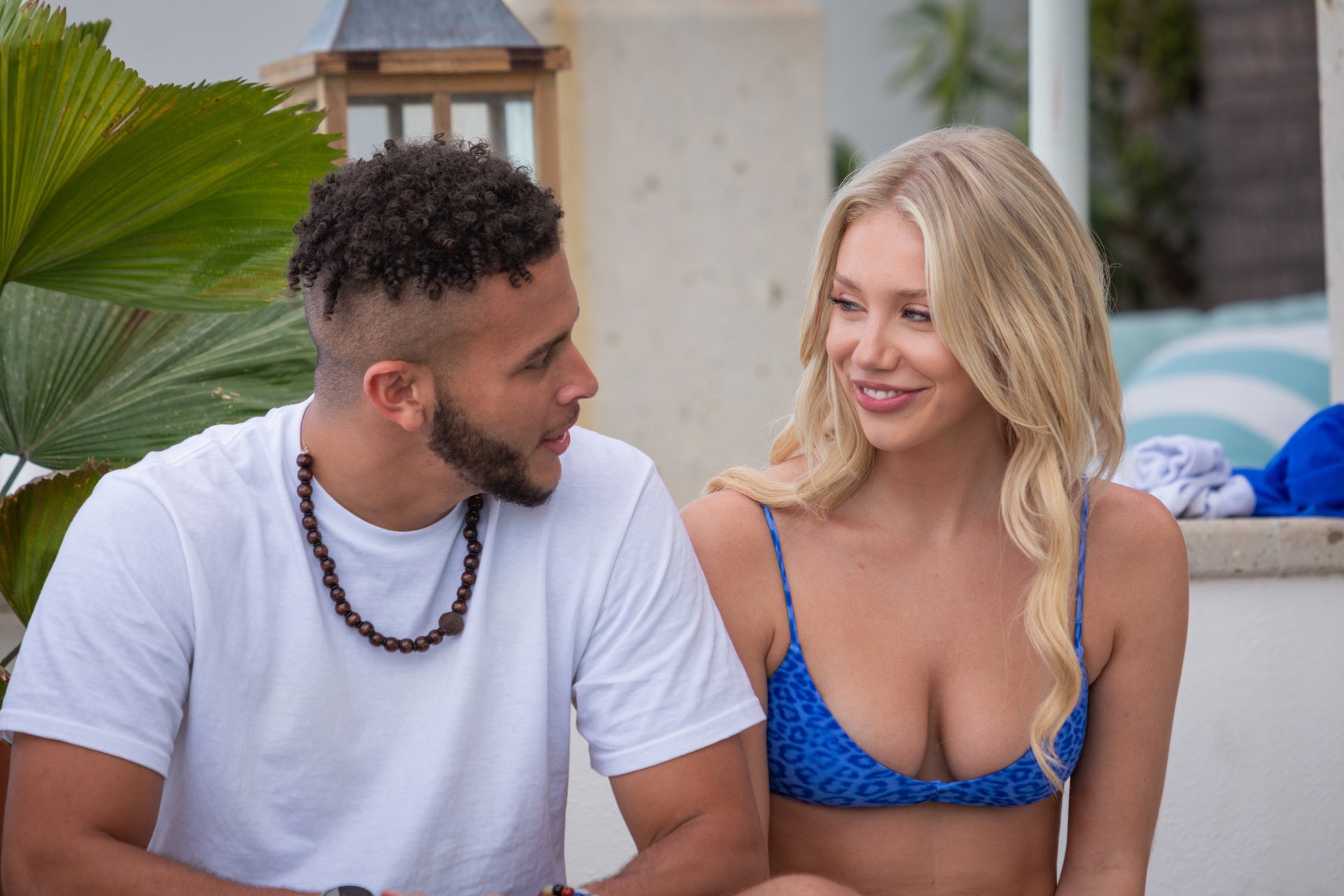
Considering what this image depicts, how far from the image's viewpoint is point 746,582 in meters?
1.88

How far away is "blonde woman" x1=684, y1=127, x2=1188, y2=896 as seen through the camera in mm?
1803

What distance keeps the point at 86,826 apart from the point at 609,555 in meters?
0.62

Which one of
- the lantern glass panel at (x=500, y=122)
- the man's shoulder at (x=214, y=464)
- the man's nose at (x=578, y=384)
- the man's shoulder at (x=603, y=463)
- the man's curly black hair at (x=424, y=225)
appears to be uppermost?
the lantern glass panel at (x=500, y=122)

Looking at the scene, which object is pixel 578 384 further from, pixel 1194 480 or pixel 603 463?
pixel 1194 480

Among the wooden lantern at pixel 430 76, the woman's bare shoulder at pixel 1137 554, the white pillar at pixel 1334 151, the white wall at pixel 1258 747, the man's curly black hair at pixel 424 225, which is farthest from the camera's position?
the white pillar at pixel 1334 151

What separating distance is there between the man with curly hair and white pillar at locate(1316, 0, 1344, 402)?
178cm

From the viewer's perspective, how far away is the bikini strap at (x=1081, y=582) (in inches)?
73.6

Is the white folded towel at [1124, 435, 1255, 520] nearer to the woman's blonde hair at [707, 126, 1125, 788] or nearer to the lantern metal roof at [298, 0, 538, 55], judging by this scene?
the woman's blonde hair at [707, 126, 1125, 788]

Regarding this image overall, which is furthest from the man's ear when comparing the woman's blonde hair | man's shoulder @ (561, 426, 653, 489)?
the woman's blonde hair

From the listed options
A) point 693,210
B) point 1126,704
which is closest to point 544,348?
point 1126,704

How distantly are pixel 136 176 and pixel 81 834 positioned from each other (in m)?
0.82

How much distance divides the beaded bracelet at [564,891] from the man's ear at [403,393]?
0.52 m

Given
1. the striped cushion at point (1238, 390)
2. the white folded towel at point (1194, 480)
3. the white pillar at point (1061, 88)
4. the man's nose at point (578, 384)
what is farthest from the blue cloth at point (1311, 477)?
the man's nose at point (578, 384)

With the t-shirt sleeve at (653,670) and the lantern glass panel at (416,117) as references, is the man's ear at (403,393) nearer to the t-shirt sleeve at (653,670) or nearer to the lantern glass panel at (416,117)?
the t-shirt sleeve at (653,670)
